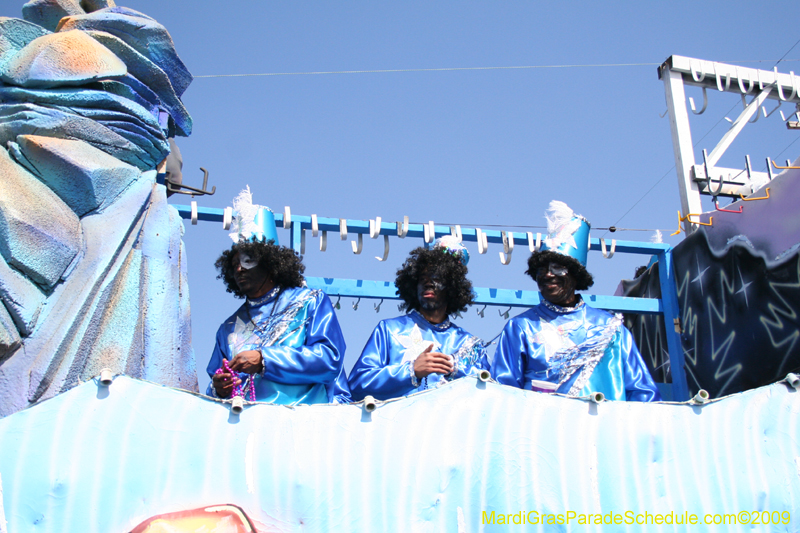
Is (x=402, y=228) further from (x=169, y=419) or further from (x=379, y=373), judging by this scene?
(x=169, y=419)

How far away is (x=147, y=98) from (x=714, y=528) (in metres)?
2.98

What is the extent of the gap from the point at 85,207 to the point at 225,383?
0.92 meters

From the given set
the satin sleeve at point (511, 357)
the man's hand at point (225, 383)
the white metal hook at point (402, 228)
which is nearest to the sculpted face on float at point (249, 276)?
the man's hand at point (225, 383)

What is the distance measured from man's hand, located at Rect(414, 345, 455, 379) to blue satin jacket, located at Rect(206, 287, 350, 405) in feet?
1.58

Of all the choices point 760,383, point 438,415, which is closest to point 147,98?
point 438,415

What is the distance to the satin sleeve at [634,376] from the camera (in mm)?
3406

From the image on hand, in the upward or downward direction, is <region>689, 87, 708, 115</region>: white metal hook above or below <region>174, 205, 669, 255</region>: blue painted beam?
above

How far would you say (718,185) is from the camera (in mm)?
5363

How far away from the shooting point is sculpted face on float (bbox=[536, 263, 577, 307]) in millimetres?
3699

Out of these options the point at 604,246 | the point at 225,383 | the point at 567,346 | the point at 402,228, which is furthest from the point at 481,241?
the point at 225,383

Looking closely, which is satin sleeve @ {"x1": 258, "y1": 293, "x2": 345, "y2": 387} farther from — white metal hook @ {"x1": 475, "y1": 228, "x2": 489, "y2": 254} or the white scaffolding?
the white scaffolding

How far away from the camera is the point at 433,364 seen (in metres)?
3.07

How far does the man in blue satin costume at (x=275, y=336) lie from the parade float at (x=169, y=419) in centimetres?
27

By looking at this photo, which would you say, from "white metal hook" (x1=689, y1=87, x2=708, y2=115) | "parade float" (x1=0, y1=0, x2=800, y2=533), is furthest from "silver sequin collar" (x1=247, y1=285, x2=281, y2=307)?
"white metal hook" (x1=689, y1=87, x2=708, y2=115)
